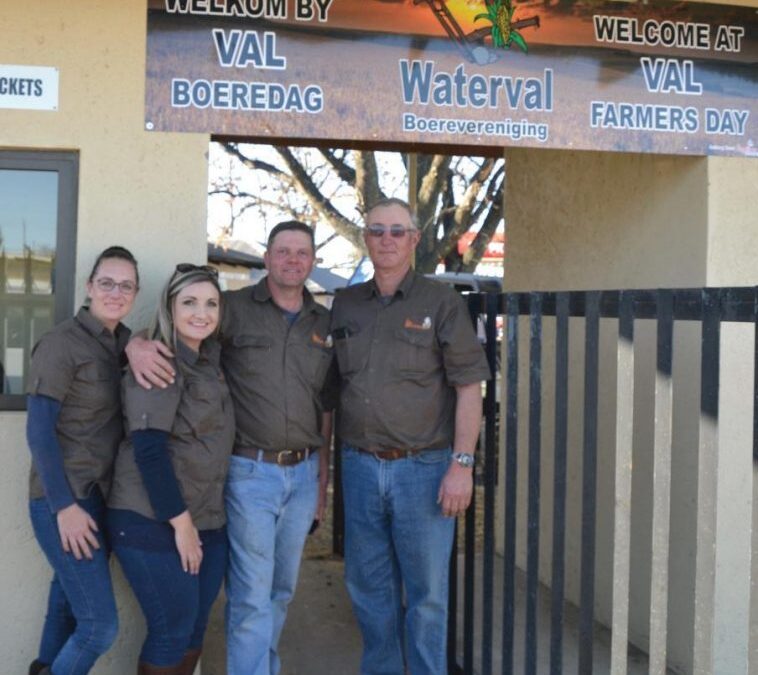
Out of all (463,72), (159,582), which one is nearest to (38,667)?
(159,582)

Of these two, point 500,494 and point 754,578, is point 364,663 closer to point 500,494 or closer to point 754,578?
point 754,578

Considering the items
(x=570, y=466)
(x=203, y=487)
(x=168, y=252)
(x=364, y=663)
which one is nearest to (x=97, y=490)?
(x=203, y=487)

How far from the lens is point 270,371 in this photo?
11.9 ft

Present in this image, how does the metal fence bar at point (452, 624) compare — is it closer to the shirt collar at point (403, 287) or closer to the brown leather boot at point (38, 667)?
the shirt collar at point (403, 287)

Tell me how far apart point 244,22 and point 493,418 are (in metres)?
1.94

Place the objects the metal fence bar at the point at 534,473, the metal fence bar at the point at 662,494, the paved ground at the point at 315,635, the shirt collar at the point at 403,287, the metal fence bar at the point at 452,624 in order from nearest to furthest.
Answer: the metal fence bar at the point at 662,494, the metal fence bar at the point at 534,473, the shirt collar at the point at 403,287, the metal fence bar at the point at 452,624, the paved ground at the point at 315,635

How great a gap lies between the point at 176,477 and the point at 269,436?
0.41m

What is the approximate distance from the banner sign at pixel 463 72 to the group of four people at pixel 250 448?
0.57 m

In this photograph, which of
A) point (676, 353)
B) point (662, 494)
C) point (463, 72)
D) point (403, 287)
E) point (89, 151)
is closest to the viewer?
point (662, 494)

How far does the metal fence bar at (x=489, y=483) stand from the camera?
3.92m

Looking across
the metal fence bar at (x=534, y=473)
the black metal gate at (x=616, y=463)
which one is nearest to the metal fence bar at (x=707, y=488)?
the black metal gate at (x=616, y=463)

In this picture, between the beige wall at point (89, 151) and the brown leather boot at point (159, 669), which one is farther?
the beige wall at point (89, 151)

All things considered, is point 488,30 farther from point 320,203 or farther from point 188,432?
point 320,203

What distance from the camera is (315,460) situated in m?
3.79
